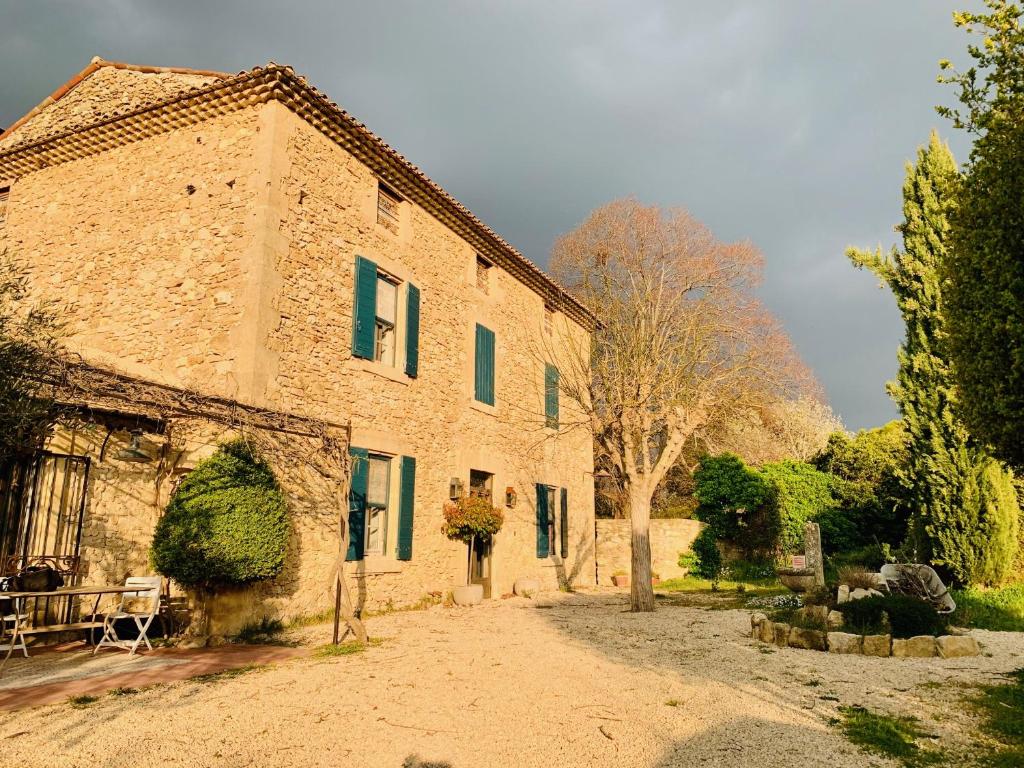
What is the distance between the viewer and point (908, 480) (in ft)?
37.0

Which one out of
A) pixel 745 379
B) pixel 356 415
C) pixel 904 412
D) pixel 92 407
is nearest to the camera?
pixel 92 407

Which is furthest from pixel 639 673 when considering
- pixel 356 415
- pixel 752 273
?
pixel 752 273

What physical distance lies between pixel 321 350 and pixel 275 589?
3.17 m

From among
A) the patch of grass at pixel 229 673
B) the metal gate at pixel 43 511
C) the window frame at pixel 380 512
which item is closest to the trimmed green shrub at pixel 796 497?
the window frame at pixel 380 512

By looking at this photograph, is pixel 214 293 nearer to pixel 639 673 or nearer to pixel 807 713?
pixel 639 673

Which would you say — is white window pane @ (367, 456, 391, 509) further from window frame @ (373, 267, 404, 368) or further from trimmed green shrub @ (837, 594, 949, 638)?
trimmed green shrub @ (837, 594, 949, 638)

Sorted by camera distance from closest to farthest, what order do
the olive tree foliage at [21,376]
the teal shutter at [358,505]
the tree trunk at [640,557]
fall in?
the olive tree foliage at [21,376]
the teal shutter at [358,505]
the tree trunk at [640,557]

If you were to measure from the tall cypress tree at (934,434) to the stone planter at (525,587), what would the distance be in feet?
22.6

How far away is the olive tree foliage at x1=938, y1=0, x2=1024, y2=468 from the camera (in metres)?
4.79

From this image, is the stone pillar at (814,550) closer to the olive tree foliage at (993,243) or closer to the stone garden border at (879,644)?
the stone garden border at (879,644)

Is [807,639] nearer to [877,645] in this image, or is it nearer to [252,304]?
[877,645]

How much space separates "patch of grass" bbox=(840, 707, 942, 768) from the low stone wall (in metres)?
13.0

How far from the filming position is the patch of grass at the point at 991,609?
859 cm

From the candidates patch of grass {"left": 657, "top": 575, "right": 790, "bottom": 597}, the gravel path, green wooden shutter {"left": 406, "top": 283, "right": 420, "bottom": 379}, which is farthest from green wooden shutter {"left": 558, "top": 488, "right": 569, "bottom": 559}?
the gravel path
